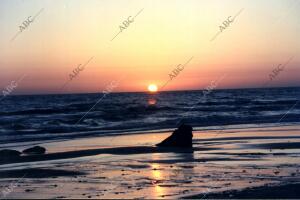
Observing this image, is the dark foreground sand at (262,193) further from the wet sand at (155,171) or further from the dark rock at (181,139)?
the dark rock at (181,139)

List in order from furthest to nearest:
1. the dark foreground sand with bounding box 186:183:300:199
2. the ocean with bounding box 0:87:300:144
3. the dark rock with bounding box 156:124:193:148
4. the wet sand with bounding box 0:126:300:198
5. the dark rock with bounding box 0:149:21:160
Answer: the ocean with bounding box 0:87:300:144, the dark rock with bounding box 156:124:193:148, the dark rock with bounding box 0:149:21:160, the wet sand with bounding box 0:126:300:198, the dark foreground sand with bounding box 186:183:300:199

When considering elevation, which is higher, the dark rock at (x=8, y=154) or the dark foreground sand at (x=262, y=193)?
the dark rock at (x=8, y=154)

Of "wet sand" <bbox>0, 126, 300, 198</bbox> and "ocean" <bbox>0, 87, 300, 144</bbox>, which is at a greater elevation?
"ocean" <bbox>0, 87, 300, 144</bbox>

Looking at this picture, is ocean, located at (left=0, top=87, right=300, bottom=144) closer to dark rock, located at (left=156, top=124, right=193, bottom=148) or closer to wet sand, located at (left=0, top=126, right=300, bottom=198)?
dark rock, located at (left=156, top=124, right=193, bottom=148)

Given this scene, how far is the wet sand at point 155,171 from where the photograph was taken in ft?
37.8

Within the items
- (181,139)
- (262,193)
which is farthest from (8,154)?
(262,193)

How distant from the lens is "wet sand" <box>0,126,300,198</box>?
1153 cm

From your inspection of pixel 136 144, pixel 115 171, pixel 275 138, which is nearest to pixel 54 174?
pixel 115 171

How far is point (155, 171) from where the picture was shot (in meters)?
14.6

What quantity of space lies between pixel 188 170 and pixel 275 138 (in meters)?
11.7

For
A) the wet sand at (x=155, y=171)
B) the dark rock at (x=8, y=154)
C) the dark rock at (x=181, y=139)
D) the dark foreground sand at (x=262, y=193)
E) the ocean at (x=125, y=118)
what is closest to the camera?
the dark foreground sand at (x=262, y=193)

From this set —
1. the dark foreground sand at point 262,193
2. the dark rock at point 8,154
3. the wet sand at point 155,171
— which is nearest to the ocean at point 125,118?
the dark rock at point 8,154

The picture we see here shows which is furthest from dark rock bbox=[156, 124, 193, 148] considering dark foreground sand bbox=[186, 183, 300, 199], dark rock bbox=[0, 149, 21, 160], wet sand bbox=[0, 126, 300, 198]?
dark foreground sand bbox=[186, 183, 300, 199]

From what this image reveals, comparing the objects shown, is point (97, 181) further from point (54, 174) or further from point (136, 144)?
point (136, 144)
